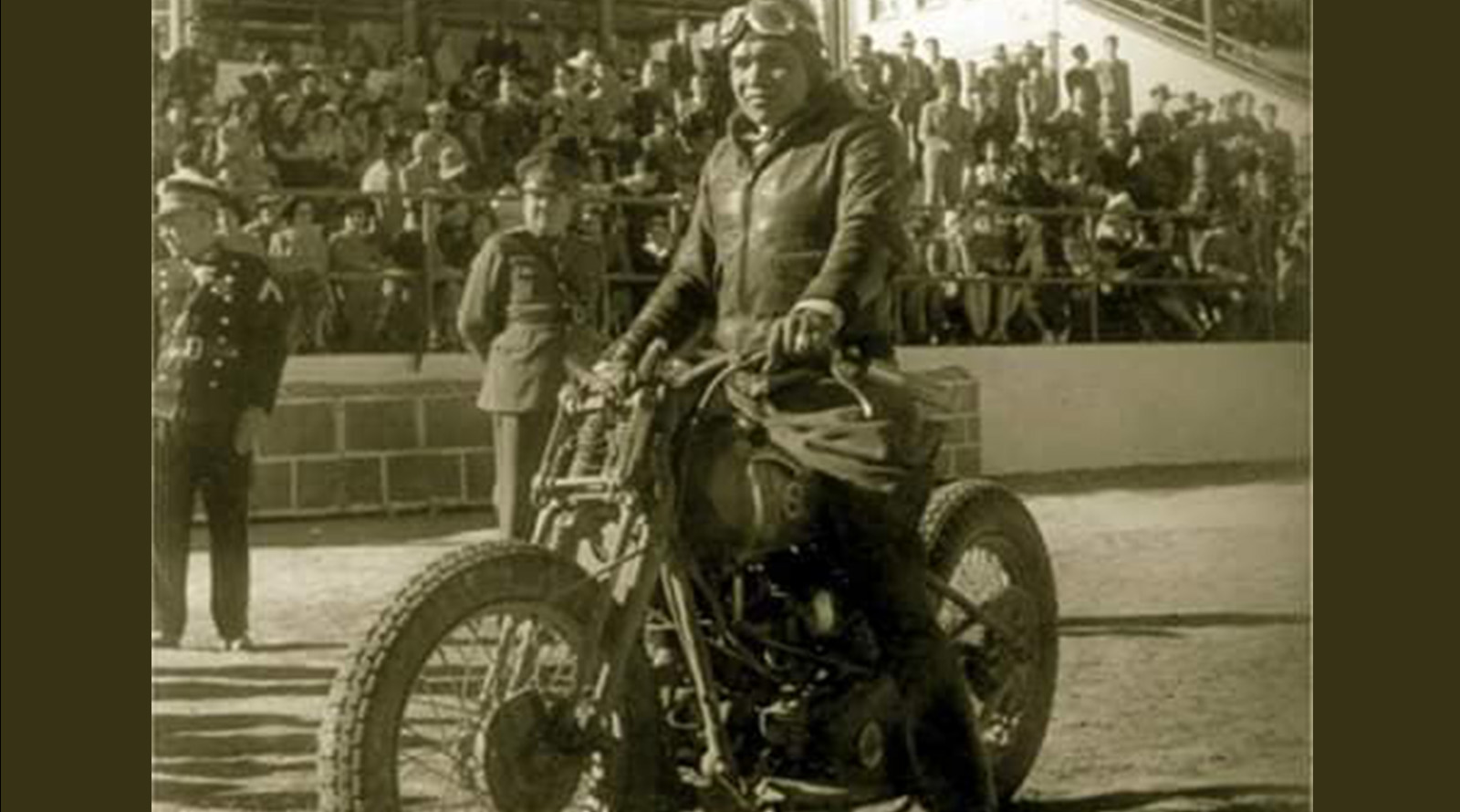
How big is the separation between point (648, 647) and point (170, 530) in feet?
2.15

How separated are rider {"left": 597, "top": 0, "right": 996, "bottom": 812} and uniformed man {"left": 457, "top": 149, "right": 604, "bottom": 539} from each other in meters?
0.09

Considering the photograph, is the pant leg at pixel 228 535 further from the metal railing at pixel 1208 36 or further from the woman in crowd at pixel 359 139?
the metal railing at pixel 1208 36

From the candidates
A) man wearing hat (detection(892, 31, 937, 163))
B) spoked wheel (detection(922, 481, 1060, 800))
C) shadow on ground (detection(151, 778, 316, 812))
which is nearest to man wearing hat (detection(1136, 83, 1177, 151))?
man wearing hat (detection(892, 31, 937, 163))

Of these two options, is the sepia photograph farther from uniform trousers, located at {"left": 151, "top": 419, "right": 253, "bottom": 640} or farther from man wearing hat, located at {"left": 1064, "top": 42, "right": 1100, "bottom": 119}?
man wearing hat, located at {"left": 1064, "top": 42, "right": 1100, "bottom": 119}

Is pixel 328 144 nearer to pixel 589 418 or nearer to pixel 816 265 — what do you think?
pixel 589 418

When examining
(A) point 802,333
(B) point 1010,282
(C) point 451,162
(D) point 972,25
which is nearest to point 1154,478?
(B) point 1010,282

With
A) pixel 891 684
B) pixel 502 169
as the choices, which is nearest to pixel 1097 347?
pixel 891 684

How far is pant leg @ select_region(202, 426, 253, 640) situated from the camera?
3.15 meters

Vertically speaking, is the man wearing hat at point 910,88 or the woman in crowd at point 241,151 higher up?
the man wearing hat at point 910,88

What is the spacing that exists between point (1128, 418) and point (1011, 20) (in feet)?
2.20

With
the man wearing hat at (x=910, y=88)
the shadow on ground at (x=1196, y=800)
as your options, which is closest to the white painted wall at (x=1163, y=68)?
the man wearing hat at (x=910, y=88)

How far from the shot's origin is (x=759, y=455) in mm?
3246

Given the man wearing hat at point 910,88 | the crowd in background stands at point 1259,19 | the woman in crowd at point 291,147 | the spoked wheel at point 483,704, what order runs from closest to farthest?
the spoked wheel at point 483,704 → the woman in crowd at point 291,147 → the man wearing hat at point 910,88 → the crowd in background stands at point 1259,19

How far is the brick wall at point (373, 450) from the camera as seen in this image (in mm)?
3145
